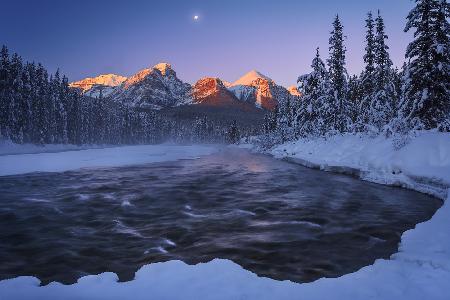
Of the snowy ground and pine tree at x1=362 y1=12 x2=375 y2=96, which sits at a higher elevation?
pine tree at x1=362 y1=12 x2=375 y2=96

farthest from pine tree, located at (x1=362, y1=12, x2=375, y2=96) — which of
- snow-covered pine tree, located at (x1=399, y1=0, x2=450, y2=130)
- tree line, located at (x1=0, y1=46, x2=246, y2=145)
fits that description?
tree line, located at (x1=0, y1=46, x2=246, y2=145)

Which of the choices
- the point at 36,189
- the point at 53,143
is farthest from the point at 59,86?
the point at 36,189

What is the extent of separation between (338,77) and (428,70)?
19.7m

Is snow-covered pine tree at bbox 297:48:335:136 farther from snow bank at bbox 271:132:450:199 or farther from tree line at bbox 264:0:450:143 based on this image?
snow bank at bbox 271:132:450:199

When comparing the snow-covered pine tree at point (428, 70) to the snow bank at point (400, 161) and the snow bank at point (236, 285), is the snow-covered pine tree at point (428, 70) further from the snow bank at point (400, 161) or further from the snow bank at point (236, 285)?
the snow bank at point (236, 285)

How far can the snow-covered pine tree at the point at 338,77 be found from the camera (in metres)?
42.6

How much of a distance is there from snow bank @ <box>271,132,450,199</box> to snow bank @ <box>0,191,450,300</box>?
376 inches

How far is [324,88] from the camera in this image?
1715 inches

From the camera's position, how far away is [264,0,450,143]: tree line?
78.7ft

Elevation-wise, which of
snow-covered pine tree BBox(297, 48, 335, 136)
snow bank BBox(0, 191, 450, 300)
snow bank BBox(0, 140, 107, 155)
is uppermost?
snow-covered pine tree BBox(297, 48, 335, 136)

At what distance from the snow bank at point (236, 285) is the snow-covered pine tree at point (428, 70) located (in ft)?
64.8

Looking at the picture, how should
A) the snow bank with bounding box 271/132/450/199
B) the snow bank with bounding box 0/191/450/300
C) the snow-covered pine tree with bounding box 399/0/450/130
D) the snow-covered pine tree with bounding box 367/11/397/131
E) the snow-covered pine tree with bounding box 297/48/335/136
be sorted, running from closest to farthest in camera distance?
the snow bank with bounding box 0/191/450/300 → the snow bank with bounding box 271/132/450/199 → the snow-covered pine tree with bounding box 399/0/450/130 → the snow-covered pine tree with bounding box 367/11/397/131 → the snow-covered pine tree with bounding box 297/48/335/136

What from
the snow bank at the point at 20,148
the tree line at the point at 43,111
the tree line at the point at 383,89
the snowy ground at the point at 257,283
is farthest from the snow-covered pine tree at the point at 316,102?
the tree line at the point at 43,111

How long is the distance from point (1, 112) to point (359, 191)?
59139mm
